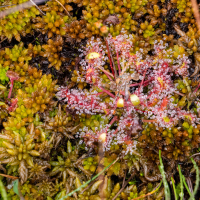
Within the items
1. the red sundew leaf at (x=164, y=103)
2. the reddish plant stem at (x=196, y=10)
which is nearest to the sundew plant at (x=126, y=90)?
the red sundew leaf at (x=164, y=103)

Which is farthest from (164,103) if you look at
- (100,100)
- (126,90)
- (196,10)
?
(196,10)

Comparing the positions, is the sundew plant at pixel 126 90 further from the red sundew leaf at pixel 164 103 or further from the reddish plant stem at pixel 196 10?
the reddish plant stem at pixel 196 10

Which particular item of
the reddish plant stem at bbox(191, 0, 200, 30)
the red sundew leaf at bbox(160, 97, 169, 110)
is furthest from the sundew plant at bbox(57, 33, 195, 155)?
the reddish plant stem at bbox(191, 0, 200, 30)

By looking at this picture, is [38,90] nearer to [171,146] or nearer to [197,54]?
[171,146]

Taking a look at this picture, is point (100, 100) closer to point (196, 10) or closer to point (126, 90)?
point (126, 90)

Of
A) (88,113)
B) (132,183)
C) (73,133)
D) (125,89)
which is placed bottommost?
(132,183)

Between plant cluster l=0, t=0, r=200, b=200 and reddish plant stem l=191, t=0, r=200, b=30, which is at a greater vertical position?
reddish plant stem l=191, t=0, r=200, b=30

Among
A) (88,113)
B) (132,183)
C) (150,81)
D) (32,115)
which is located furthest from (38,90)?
(132,183)

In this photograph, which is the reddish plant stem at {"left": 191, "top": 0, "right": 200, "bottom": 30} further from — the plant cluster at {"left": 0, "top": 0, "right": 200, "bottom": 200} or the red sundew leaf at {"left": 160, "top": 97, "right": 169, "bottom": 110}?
the red sundew leaf at {"left": 160, "top": 97, "right": 169, "bottom": 110}
